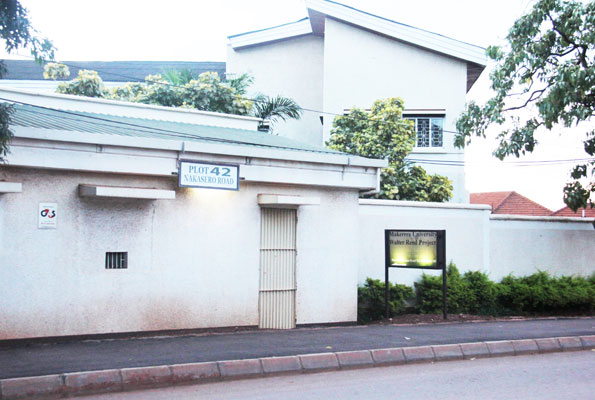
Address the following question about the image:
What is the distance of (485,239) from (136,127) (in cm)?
919

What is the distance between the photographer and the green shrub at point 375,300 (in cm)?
1562

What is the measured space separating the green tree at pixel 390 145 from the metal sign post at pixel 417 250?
17.4 feet

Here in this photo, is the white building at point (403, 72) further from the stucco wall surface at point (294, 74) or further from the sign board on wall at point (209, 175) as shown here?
the sign board on wall at point (209, 175)

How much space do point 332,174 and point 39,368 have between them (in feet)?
23.5

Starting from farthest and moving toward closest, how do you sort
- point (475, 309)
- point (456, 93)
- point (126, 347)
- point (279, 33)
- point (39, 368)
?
point (279, 33) → point (456, 93) → point (475, 309) → point (126, 347) → point (39, 368)

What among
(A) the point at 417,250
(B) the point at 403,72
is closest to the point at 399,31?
(B) the point at 403,72

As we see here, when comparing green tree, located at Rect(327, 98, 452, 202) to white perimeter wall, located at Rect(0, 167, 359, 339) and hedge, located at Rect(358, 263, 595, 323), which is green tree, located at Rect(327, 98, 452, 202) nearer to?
hedge, located at Rect(358, 263, 595, 323)

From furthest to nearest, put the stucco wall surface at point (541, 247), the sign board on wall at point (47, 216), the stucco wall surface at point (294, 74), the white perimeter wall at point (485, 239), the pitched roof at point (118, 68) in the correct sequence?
the pitched roof at point (118, 68) → the stucco wall surface at point (294, 74) → the stucco wall surface at point (541, 247) → the white perimeter wall at point (485, 239) → the sign board on wall at point (47, 216)

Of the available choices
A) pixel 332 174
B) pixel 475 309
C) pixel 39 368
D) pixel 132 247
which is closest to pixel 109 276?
pixel 132 247

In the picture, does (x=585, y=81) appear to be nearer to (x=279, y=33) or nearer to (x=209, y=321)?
(x=209, y=321)

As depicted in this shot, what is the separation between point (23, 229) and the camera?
10727 mm

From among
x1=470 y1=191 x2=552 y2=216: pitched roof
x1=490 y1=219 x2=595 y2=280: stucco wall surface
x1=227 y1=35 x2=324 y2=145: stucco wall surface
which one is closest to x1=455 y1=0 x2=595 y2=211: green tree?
x1=490 y1=219 x2=595 y2=280: stucco wall surface

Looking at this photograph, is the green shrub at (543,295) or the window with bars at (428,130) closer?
the green shrub at (543,295)

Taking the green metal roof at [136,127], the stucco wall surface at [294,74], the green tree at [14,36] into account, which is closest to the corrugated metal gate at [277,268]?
the green metal roof at [136,127]
